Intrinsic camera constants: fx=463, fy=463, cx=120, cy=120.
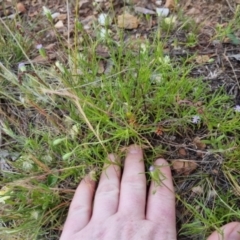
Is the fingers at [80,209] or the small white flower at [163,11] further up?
the small white flower at [163,11]

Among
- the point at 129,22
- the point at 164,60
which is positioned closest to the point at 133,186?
the point at 164,60

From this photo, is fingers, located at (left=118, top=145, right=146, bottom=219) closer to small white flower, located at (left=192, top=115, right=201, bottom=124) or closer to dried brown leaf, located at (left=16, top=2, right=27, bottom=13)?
small white flower, located at (left=192, top=115, right=201, bottom=124)

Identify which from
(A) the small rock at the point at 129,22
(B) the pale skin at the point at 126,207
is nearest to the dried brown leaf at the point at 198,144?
(B) the pale skin at the point at 126,207

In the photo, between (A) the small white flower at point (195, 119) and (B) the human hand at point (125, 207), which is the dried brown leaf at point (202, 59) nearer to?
(A) the small white flower at point (195, 119)

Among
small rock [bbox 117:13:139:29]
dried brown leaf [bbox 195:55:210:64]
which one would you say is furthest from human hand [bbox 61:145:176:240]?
small rock [bbox 117:13:139:29]

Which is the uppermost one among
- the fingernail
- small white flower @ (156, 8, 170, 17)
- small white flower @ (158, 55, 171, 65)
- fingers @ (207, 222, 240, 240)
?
small white flower @ (156, 8, 170, 17)

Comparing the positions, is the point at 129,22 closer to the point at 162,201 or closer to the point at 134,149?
the point at 134,149

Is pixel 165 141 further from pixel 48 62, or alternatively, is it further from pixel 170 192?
pixel 48 62
